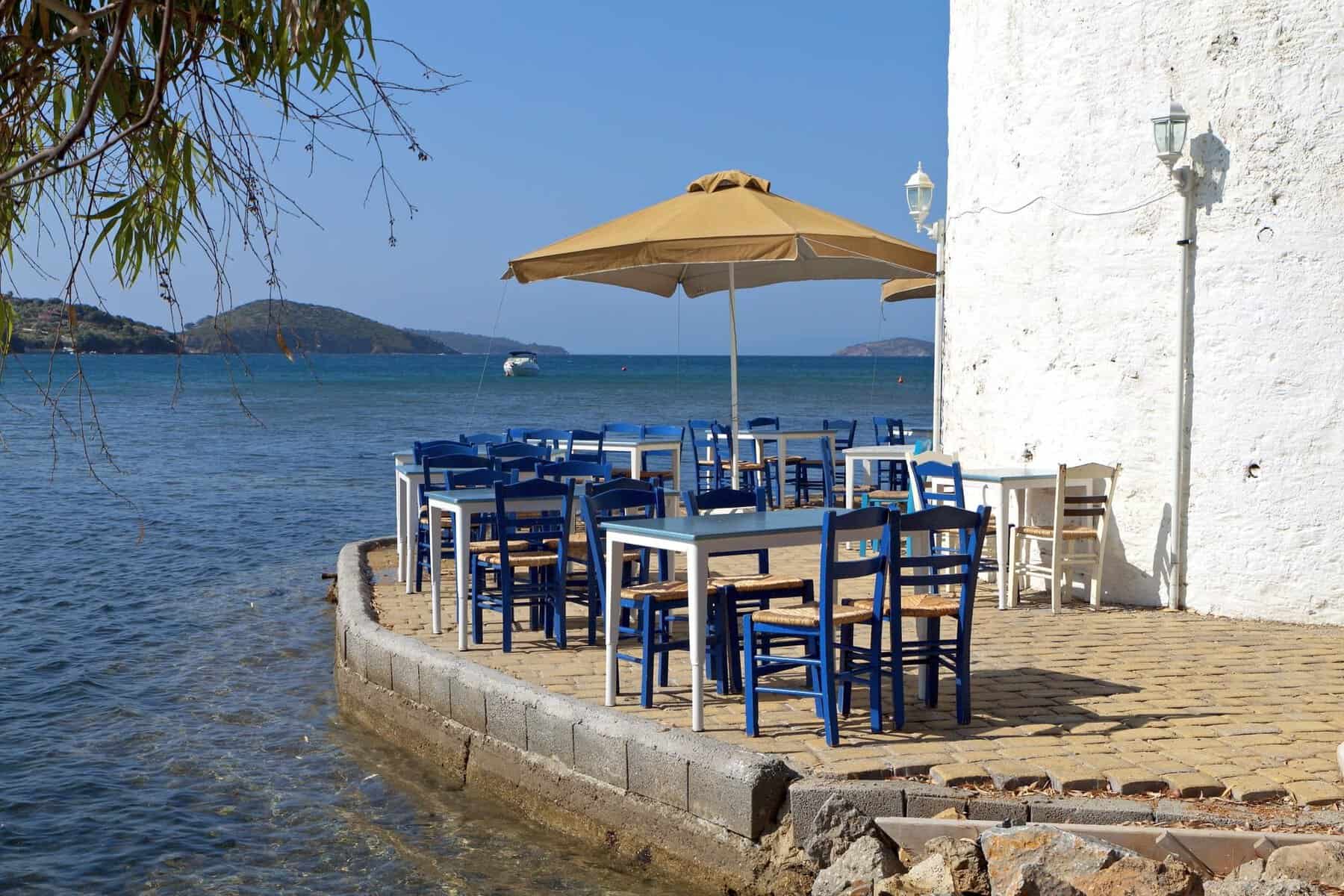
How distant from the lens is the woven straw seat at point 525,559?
745 cm

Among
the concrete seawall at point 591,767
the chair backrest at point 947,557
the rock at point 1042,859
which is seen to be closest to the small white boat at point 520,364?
the concrete seawall at point 591,767

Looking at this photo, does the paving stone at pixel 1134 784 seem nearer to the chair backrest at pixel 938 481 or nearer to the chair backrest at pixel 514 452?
the chair backrest at pixel 938 481

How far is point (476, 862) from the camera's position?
17.8 feet

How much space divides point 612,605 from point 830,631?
1134 mm

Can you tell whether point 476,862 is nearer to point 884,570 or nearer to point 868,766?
point 868,766

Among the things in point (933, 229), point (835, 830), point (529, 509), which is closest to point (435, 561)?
point (529, 509)

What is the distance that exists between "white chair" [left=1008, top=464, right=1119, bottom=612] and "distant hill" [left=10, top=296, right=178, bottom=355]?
6355 mm

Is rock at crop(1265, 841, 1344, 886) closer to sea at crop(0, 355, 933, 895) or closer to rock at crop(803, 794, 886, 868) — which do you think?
rock at crop(803, 794, 886, 868)

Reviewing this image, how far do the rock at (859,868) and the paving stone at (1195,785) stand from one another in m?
1.08

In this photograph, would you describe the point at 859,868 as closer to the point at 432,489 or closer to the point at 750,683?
the point at 750,683

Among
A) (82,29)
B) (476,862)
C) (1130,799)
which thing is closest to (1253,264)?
(1130,799)

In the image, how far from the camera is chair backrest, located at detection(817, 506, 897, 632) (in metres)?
5.33

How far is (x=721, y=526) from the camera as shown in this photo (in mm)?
5867

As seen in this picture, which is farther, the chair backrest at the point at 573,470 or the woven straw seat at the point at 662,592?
the chair backrest at the point at 573,470
